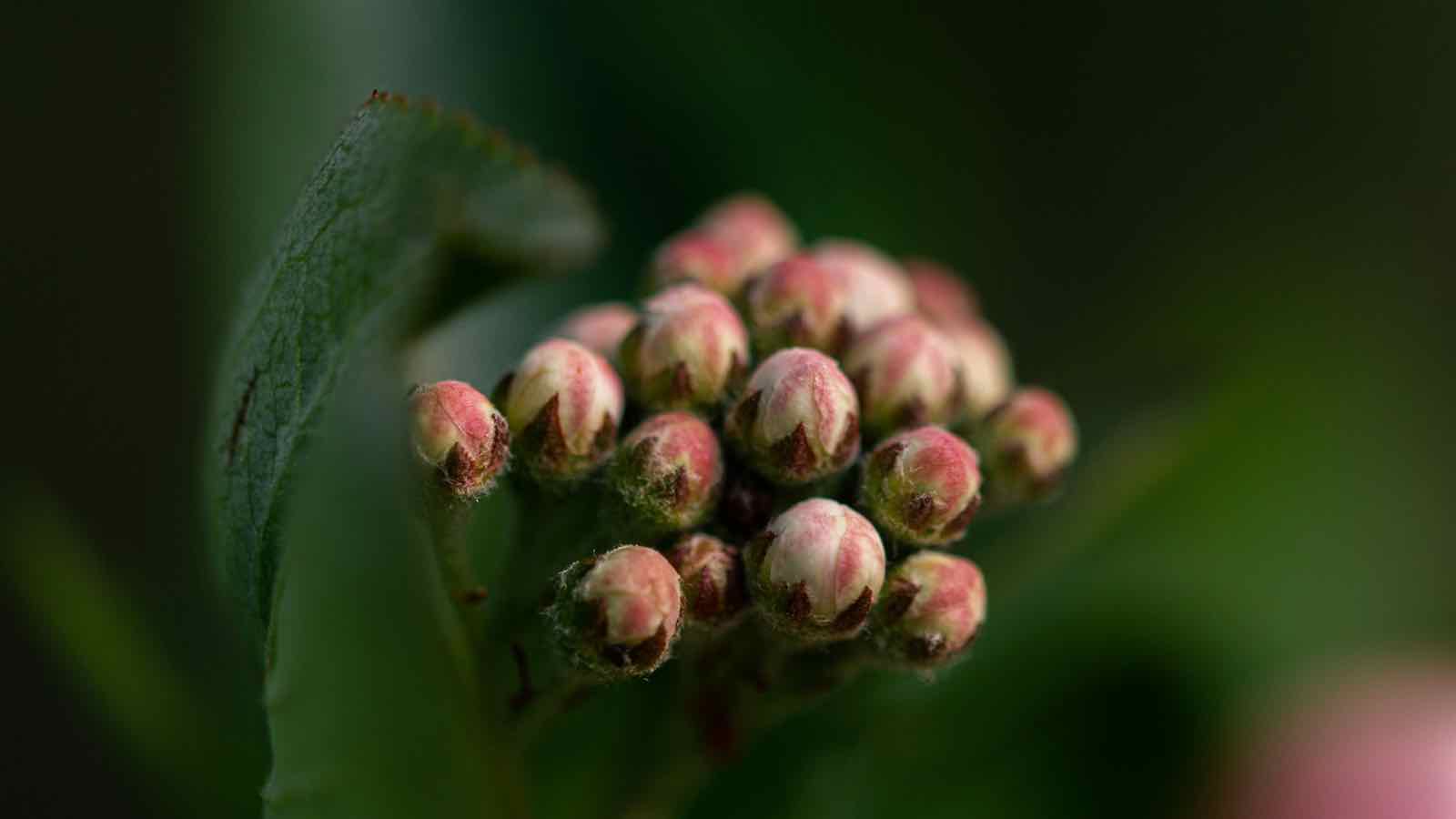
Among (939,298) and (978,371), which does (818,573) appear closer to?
(978,371)

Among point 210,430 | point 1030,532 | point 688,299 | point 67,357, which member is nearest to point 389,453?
point 210,430

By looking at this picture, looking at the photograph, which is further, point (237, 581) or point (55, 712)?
point (55, 712)

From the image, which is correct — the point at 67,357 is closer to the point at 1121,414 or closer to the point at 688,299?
the point at 688,299

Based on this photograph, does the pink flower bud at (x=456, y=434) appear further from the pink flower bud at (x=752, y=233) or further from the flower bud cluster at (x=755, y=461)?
the pink flower bud at (x=752, y=233)

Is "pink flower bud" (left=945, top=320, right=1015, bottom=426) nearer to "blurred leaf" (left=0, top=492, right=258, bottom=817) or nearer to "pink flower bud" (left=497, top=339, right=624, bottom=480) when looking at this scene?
"pink flower bud" (left=497, top=339, right=624, bottom=480)

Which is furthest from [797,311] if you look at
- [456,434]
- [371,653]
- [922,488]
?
[371,653]

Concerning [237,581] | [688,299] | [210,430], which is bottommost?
[237,581]
